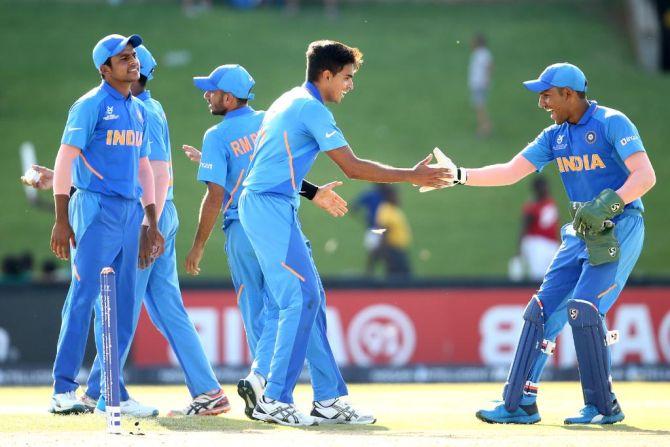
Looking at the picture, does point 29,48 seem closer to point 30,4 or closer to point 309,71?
point 30,4

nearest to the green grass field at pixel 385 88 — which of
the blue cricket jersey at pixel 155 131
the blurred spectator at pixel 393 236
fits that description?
the blurred spectator at pixel 393 236

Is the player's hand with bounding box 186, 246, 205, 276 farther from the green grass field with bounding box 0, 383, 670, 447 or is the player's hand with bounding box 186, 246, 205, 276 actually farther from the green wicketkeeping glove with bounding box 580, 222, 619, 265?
the green wicketkeeping glove with bounding box 580, 222, 619, 265

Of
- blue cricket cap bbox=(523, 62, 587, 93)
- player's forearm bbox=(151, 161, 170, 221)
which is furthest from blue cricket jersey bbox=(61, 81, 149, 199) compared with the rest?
blue cricket cap bbox=(523, 62, 587, 93)

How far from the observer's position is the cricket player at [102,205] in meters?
8.78

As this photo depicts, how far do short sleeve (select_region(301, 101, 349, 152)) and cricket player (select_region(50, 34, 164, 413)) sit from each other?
1.34 meters

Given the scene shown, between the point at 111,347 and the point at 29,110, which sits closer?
the point at 111,347

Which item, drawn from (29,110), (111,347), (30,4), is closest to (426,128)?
(29,110)

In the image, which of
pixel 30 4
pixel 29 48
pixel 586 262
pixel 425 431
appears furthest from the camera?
pixel 30 4

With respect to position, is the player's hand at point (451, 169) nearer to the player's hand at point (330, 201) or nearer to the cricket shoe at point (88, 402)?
the player's hand at point (330, 201)

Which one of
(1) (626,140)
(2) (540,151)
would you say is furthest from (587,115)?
(2) (540,151)

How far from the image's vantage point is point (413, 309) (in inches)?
610

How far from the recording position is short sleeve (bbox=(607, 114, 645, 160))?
28.0 ft

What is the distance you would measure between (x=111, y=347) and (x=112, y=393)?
0.87 ft

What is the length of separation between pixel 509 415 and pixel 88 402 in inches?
115
